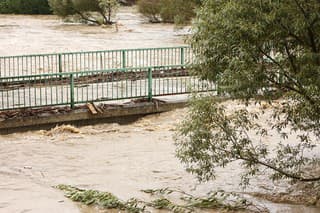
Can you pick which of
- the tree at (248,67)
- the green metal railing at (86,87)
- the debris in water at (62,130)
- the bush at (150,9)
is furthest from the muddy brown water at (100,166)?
the bush at (150,9)

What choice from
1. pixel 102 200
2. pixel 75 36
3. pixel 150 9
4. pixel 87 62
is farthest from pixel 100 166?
pixel 150 9

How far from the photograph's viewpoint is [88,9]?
58688 mm

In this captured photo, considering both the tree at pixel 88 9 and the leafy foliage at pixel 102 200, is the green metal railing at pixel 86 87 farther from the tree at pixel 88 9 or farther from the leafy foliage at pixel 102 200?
the tree at pixel 88 9

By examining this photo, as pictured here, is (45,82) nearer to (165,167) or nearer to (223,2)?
(165,167)

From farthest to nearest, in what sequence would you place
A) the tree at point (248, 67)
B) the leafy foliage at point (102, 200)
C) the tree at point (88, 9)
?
the tree at point (88, 9)
the leafy foliage at point (102, 200)
the tree at point (248, 67)

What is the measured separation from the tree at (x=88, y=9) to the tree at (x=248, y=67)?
1904 inches

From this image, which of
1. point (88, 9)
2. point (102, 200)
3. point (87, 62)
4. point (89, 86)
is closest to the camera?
point (102, 200)

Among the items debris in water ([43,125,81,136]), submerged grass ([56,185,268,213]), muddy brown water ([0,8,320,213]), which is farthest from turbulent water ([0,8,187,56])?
submerged grass ([56,185,268,213])

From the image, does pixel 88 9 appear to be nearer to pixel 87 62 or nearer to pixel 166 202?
pixel 87 62

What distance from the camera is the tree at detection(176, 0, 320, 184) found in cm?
903

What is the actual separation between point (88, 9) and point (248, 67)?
5073cm

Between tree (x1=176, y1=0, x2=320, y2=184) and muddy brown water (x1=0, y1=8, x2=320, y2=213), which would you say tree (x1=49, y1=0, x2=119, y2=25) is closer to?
muddy brown water (x1=0, y1=8, x2=320, y2=213)

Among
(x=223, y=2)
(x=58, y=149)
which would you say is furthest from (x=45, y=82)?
(x=223, y=2)

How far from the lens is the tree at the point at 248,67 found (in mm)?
9031
